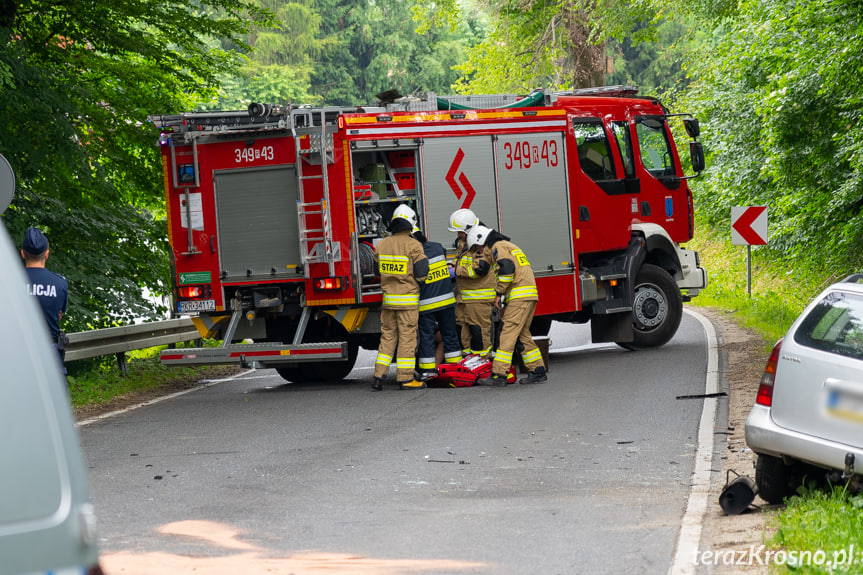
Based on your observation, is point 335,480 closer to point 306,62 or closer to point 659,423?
point 659,423

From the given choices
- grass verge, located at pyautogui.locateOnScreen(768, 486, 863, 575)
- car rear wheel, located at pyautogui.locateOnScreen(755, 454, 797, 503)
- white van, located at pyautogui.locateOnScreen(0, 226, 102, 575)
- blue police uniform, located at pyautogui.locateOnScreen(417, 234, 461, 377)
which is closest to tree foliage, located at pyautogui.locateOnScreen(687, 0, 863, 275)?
blue police uniform, located at pyautogui.locateOnScreen(417, 234, 461, 377)

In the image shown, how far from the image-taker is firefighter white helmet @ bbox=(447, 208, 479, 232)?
1252 cm

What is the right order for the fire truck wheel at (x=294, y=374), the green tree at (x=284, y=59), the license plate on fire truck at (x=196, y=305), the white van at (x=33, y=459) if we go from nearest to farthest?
1. the white van at (x=33, y=459)
2. the license plate on fire truck at (x=196, y=305)
3. the fire truck wheel at (x=294, y=374)
4. the green tree at (x=284, y=59)

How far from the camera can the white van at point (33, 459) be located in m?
2.33

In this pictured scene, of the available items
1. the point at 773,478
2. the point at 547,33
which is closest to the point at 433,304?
the point at 773,478

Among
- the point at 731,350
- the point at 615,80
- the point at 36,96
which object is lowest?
the point at 731,350

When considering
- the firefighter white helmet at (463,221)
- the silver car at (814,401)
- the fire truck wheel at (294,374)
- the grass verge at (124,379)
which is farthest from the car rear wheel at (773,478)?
the fire truck wheel at (294,374)

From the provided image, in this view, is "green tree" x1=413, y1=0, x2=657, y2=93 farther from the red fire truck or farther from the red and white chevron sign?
the red fire truck

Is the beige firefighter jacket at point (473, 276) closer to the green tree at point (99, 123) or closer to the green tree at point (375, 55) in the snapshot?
the green tree at point (99, 123)

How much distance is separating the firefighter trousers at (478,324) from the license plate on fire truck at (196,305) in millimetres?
2814

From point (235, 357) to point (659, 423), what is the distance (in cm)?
473

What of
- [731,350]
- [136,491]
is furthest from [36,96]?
[731,350]

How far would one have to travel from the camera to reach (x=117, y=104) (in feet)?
47.0

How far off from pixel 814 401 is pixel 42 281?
5014 mm
